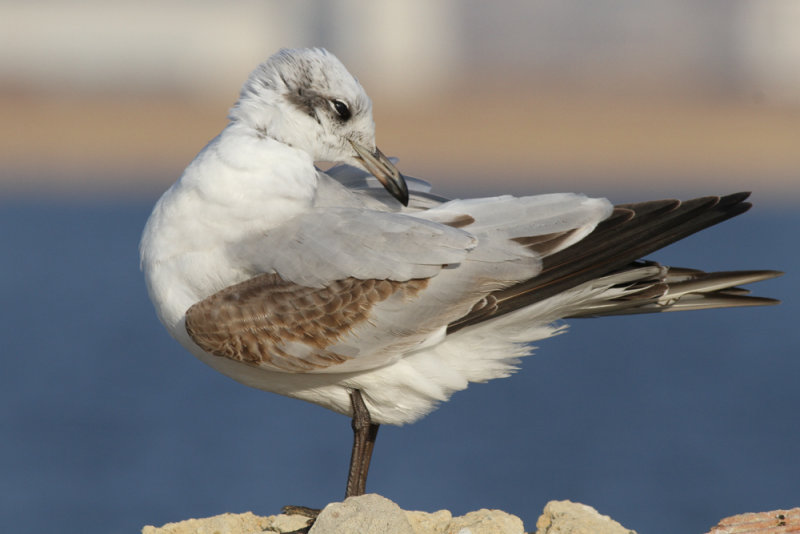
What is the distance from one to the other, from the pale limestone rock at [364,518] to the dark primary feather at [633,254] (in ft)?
4.14

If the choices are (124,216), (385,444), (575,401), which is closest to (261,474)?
(385,444)

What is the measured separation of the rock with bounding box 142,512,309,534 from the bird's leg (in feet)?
1.20

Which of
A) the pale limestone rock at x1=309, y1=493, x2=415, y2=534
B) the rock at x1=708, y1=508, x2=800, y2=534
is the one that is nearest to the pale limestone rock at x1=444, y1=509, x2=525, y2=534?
the pale limestone rock at x1=309, y1=493, x2=415, y2=534

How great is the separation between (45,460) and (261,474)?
4337 mm

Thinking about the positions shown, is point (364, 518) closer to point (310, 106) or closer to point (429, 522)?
point (429, 522)

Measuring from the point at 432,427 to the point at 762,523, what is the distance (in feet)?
53.1

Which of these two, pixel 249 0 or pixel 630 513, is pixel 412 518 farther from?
pixel 249 0

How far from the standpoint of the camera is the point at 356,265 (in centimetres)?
612

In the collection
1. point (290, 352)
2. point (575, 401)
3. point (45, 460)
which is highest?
point (290, 352)

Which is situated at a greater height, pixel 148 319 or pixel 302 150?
pixel 302 150

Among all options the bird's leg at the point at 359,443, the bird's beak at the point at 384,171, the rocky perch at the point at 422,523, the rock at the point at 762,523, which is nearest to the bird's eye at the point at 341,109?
the bird's beak at the point at 384,171

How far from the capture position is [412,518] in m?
5.96

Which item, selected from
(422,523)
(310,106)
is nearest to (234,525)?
(422,523)

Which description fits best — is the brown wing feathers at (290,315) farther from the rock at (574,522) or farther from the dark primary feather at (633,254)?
the rock at (574,522)
